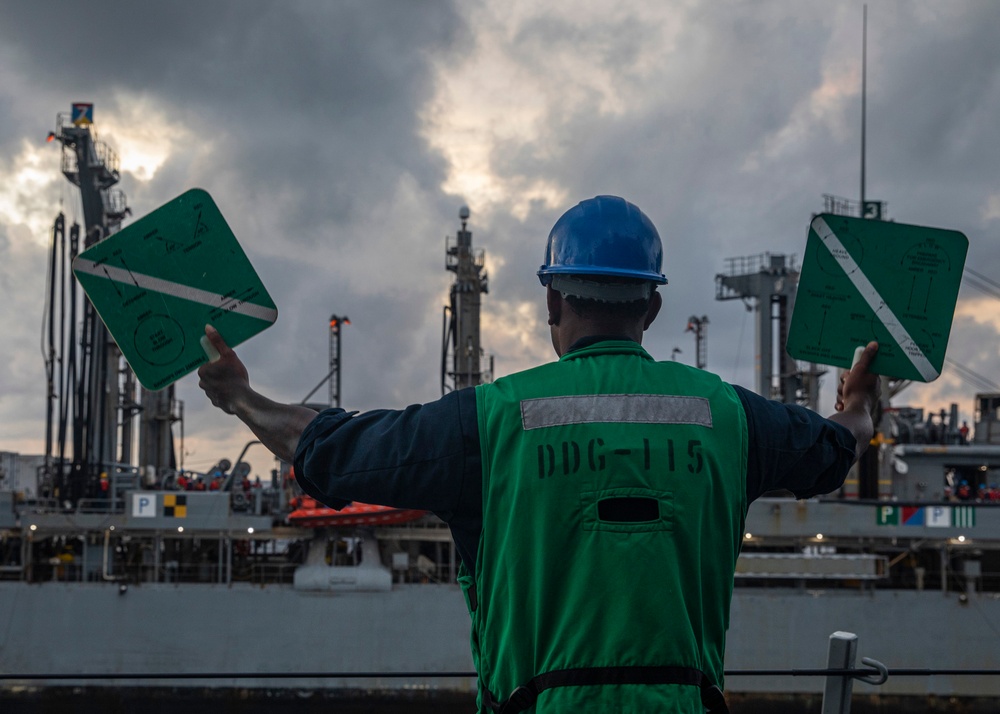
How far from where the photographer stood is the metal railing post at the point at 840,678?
278 centimetres

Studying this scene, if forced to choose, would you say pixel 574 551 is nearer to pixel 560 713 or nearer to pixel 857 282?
pixel 560 713

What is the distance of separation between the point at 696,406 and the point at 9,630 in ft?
71.3

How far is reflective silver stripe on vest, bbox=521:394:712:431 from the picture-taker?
163cm

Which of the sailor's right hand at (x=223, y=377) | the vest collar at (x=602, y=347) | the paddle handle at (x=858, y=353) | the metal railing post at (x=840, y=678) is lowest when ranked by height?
the metal railing post at (x=840, y=678)

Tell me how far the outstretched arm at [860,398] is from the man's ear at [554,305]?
2.47 feet

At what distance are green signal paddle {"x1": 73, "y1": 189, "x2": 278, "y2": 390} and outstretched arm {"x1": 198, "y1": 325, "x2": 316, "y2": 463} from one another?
5 cm

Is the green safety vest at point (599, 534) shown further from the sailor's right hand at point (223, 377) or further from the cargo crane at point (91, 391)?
the cargo crane at point (91, 391)

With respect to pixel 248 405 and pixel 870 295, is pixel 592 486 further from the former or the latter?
pixel 870 295

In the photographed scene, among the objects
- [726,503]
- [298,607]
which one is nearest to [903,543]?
[298,607]

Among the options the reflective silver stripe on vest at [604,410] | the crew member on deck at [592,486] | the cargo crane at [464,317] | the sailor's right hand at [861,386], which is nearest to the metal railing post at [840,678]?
the sailor's right hand at [861,386]

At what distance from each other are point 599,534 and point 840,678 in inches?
64.0

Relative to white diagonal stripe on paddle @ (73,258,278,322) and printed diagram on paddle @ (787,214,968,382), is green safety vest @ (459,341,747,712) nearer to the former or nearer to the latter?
white diagonal stripe on paddle @ (73,258,278,322)

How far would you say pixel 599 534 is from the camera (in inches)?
63.3

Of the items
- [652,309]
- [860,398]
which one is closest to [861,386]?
[860,398]
